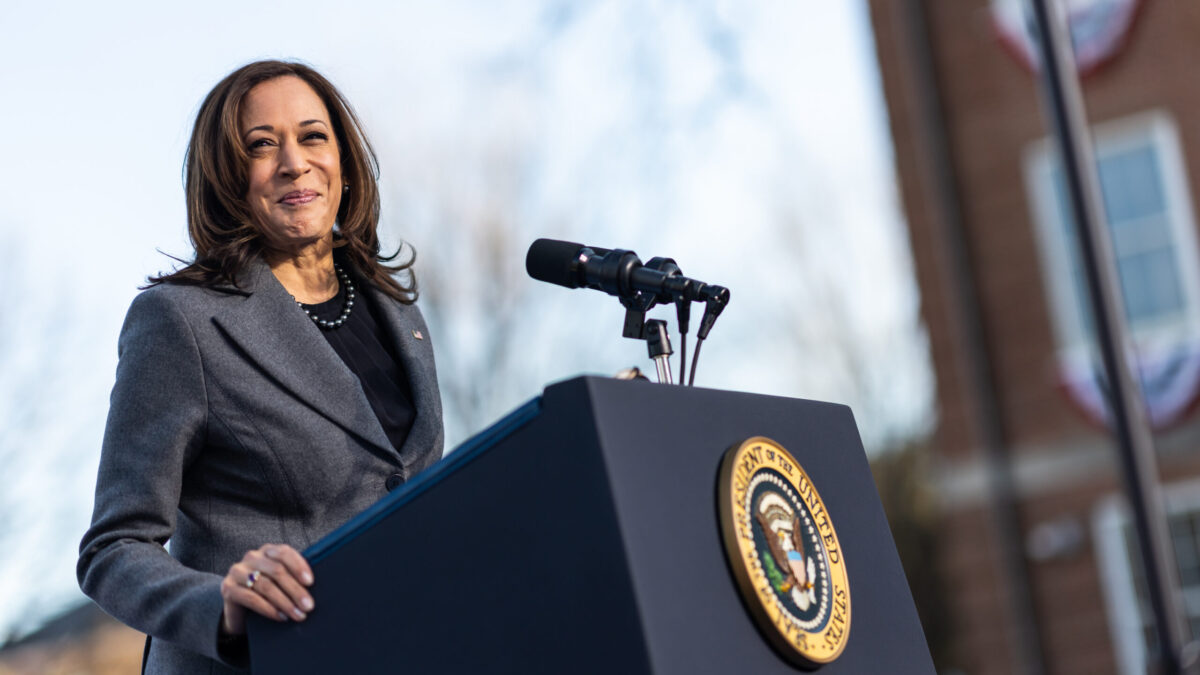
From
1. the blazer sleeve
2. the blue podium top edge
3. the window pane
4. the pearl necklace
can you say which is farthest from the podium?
the window pane

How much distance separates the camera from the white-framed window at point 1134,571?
10742mm

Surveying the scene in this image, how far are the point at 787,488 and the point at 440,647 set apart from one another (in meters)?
0.42

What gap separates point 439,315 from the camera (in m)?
12.1

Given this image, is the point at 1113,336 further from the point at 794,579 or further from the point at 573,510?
the point at 573,510

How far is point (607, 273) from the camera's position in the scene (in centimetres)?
160

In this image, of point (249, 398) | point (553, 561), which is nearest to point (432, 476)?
point (553, 561)

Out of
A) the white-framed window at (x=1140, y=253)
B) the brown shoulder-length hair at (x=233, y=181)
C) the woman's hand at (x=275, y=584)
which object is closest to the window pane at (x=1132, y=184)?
the white-framed window at (x=1140, y=253)

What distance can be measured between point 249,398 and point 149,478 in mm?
160

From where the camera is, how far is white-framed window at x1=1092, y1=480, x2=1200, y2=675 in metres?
10.7

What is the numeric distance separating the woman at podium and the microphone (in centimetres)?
31

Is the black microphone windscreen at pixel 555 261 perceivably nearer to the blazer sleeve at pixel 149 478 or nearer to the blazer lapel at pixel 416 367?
the blazer lapel at pixel 416 367

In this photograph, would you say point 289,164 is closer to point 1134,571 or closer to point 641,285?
point 641,285

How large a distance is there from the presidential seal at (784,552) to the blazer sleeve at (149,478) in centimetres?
57

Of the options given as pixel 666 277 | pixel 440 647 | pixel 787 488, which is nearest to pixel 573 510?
pixel 440 647
